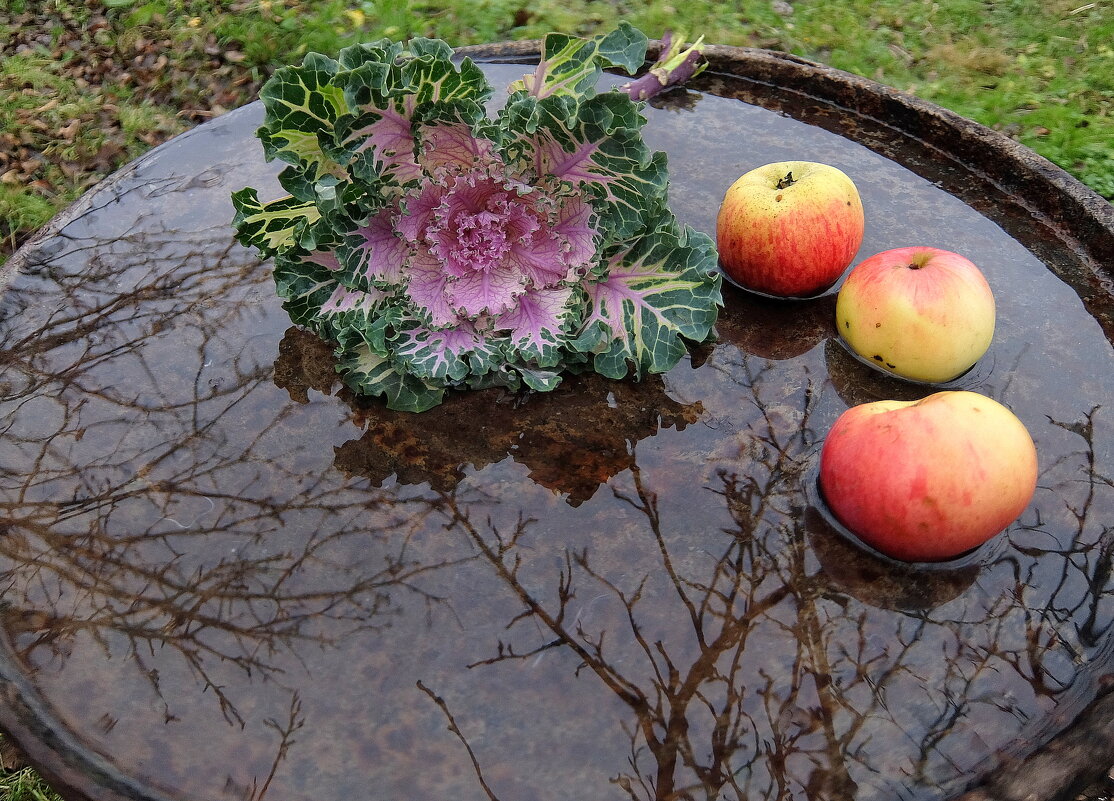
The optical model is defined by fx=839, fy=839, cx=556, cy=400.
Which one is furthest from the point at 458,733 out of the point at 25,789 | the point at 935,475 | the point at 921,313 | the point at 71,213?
the point at 71,213

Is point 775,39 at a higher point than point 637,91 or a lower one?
lower

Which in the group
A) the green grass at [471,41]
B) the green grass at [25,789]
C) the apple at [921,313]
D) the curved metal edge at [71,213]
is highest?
the curved metal edge at [71,213]

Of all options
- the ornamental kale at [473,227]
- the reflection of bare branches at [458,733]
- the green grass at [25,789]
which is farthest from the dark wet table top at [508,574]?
the green grass at [25,789]

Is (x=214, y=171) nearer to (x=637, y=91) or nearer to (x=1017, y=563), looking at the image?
(x=637, y=91)

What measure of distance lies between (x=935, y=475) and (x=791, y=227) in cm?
67

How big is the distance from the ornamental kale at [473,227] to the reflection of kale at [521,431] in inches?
1.8

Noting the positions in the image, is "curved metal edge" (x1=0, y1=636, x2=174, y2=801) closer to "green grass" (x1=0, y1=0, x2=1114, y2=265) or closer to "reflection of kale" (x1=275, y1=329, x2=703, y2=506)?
"reflection of kale" (x1=275, y1=329, x2=703, y2=506)

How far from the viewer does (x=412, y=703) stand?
1327 millimetres

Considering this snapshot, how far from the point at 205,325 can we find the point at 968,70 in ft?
12.3

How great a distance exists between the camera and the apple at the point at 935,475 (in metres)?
1.39

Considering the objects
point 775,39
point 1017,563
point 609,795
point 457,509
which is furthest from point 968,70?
point 609,795

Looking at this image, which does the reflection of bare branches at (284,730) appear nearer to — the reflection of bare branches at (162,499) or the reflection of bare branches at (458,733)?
the reflection of bare branches at (162,499)

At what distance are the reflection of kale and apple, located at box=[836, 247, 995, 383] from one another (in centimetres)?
40

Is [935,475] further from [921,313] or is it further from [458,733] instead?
[458,733]
